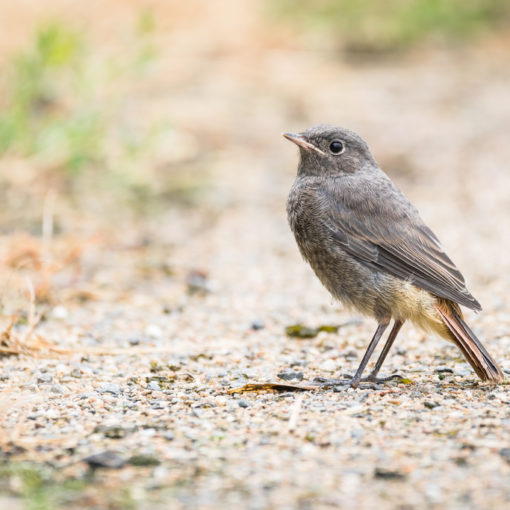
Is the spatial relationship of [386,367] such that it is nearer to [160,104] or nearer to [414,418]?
[414,418]

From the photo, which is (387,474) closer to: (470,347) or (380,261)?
(470,347)

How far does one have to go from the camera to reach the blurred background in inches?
295

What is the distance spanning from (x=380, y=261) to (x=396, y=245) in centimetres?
13

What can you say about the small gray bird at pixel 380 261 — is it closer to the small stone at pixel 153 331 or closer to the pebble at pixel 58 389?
the small stone at pixel 153 331

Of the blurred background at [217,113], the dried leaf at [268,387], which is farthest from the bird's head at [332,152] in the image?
the blurred background at [217,113]

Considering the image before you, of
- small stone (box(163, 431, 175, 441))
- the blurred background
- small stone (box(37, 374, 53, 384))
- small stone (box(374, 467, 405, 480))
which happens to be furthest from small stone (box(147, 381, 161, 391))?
small stone (box(374, 467, 405, 480))

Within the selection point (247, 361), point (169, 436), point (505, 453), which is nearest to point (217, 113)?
point (247, 361)

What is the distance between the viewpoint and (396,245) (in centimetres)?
463

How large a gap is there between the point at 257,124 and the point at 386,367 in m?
6.42

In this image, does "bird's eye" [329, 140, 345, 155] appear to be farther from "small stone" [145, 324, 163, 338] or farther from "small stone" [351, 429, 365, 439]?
"small stone" [351, 429, 365, 439]

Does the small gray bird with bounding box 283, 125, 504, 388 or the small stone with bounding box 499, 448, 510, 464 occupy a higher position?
the small gray bird with bounding box 283, 125, 504, 388

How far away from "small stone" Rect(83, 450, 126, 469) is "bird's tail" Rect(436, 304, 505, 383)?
1.91m

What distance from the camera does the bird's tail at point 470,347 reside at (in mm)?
4191

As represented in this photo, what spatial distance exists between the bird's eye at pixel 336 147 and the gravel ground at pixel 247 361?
95cm
